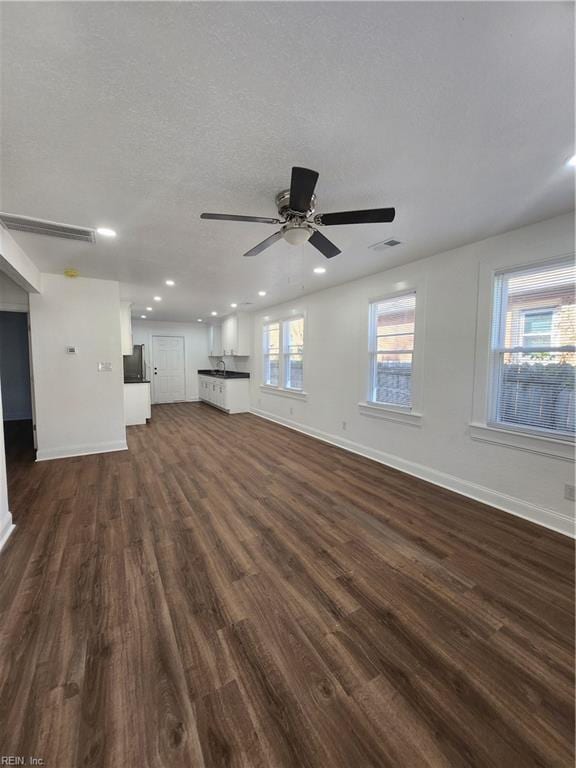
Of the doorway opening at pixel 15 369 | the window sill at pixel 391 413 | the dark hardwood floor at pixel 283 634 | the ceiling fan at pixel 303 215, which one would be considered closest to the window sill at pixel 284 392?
the window sill at pixel 391 413

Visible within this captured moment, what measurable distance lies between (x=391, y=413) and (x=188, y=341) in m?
7.20

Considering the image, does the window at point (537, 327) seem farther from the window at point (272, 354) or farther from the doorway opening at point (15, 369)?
the doorway opening at point (15, 369)

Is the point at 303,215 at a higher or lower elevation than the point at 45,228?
lower

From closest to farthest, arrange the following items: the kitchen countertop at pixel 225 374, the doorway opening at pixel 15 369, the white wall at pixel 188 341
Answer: the doorway opening at pixel 15 369
the kitchen countertop at pixel 225 374
the white wall at pixel 188 341

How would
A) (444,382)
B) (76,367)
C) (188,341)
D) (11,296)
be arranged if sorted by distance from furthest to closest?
(188,341) < (76,367) < (11,296) < (444,382)

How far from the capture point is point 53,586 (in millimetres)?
1843

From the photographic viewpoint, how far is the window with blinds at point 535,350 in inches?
97.8

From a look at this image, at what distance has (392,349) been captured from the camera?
3.98 m

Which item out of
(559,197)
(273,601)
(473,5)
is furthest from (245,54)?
(273,601)

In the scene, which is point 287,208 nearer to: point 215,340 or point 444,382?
point 444,382

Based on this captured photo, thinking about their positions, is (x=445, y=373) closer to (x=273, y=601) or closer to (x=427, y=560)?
(x=427, y=560)

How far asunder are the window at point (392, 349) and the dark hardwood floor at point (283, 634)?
1446 mm

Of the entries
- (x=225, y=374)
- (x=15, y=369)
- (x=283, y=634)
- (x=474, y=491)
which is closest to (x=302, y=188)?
(x=283, y=634)

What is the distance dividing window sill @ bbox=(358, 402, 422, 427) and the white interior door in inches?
259
